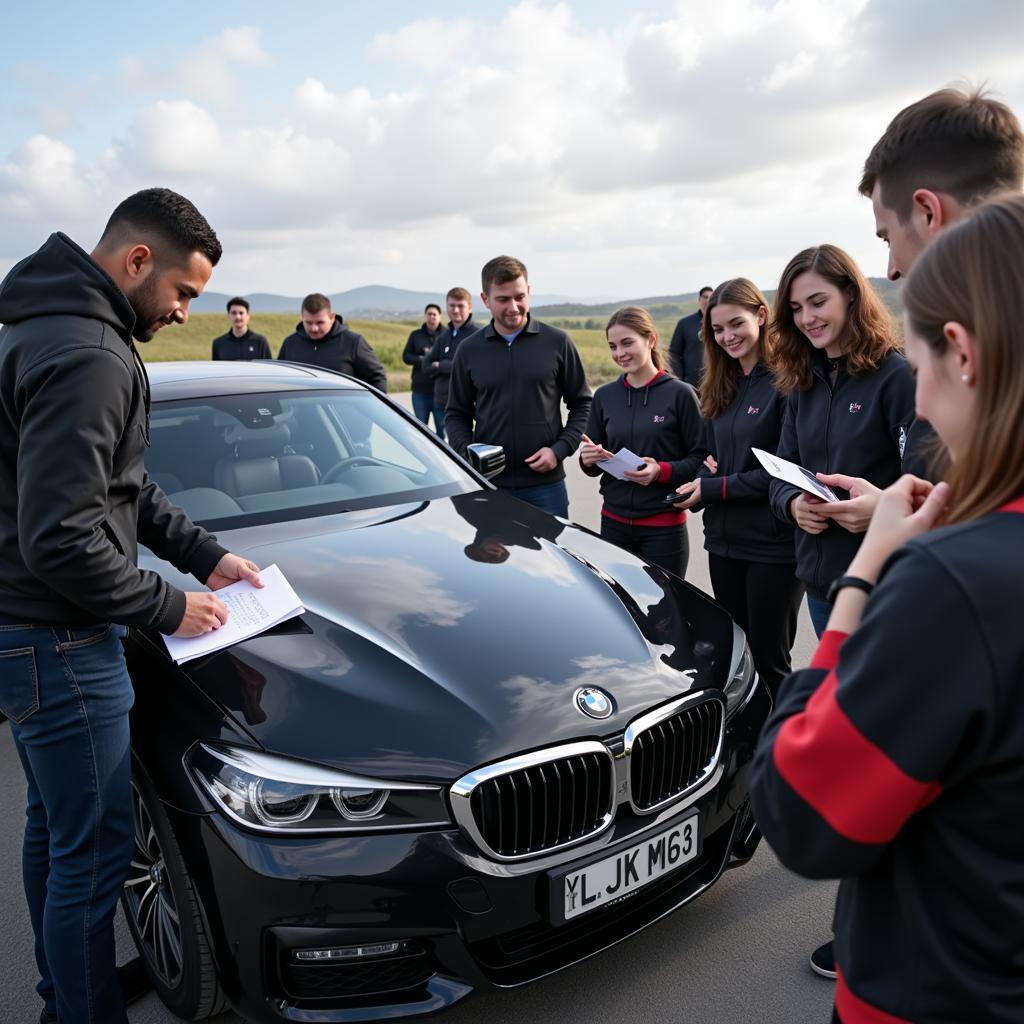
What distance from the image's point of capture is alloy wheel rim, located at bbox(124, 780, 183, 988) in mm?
2328

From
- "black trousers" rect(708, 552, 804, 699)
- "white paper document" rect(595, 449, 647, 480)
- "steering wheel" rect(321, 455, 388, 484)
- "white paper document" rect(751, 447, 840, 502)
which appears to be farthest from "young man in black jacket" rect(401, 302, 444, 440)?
"white paper document" rect(751, 447, 840, 502)

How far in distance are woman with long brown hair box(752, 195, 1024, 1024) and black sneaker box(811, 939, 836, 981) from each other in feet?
5.18

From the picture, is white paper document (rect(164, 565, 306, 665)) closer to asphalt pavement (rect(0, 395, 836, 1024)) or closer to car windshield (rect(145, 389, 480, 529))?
car windshield (rect(145, 389, 480, 529))

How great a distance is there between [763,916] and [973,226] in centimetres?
237

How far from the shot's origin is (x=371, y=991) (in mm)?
2098

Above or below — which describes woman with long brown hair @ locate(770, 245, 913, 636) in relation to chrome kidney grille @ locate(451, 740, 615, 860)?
above

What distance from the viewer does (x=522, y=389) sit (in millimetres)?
5129

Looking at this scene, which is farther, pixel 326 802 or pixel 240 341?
pixel 240 341

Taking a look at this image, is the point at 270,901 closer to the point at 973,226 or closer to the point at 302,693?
the point at 302,693

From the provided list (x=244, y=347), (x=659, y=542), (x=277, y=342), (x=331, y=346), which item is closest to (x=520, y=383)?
(x=659, y=542)

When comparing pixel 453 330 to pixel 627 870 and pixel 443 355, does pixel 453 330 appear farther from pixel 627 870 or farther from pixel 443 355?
pixel 627 870

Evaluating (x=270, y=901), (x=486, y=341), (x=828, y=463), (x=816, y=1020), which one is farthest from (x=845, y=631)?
(x=486, y=341)

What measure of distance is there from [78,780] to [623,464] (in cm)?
265

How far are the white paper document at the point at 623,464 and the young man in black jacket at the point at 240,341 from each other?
22.3 ft
